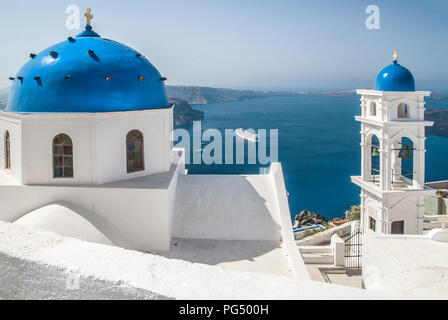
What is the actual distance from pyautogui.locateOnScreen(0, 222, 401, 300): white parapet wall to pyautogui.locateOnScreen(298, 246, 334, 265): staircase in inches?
338

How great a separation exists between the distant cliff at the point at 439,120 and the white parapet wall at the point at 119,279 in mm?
54026

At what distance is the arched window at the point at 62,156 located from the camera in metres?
7.41

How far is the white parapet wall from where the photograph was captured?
1871mm

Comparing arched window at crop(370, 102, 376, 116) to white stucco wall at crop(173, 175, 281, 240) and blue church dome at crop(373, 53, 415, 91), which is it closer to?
blue church dome at crop(373, 53, 415, 91)

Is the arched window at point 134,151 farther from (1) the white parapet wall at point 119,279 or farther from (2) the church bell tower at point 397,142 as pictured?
(2) the church bell tower at point 397,142

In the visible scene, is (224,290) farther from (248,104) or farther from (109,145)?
(248,104)

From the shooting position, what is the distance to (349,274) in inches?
388

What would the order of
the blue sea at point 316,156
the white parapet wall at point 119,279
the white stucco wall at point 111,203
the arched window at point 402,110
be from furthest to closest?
1. the blue sea at point 316,156
2. the arched window at point 402,110
3. the white stucco wall at point 111,203
4. the white parapet wall at point 119,279

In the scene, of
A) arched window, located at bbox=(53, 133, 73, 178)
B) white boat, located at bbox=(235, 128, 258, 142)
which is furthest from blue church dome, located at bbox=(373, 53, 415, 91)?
white boat, located at bbox=(235, 128, 258, 142)

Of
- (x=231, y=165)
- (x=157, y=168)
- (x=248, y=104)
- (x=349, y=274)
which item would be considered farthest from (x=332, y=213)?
(x=248, y=104)

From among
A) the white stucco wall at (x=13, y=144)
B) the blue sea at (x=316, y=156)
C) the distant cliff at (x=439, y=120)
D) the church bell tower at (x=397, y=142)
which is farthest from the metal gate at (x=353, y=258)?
the distant cliff at (x=439, y=120)

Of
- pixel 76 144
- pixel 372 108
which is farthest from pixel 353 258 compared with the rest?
pixel 76 144
